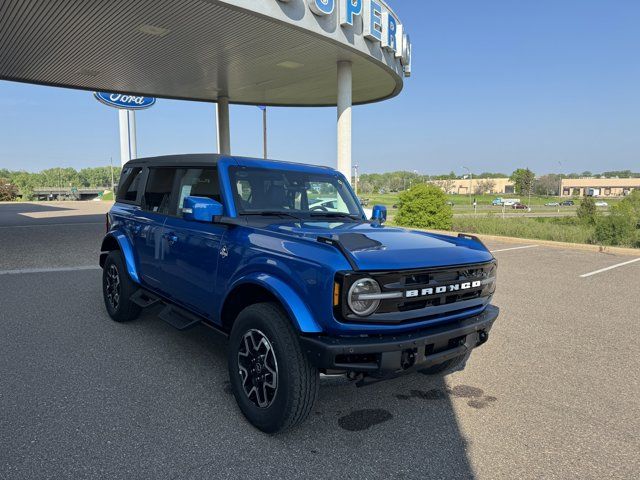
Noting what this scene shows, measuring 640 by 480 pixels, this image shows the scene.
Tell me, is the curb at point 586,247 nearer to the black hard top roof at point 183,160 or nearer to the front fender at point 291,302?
the black hard top roof at point 183,160

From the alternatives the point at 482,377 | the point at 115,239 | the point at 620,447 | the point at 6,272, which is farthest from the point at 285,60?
the point at 620,447

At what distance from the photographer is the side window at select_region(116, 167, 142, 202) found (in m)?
5.19

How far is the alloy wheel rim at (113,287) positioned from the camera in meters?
5.21

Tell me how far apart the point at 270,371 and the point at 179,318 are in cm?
150

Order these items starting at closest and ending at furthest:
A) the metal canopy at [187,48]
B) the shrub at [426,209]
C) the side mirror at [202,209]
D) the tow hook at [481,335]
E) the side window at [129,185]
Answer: the tow hook at [481,335] < the side mirror at [202,209] < the side window at [129,185] < the metal canopy at [187,48] < the shrub at [426,209]

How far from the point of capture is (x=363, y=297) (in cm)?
262

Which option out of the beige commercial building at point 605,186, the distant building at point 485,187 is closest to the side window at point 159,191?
the beige commercial building at point 605,186

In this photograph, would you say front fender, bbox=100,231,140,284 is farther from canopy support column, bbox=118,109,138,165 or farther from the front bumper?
canopy support column, bbox=118,109,138,165

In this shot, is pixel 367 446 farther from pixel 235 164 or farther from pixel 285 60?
pixel 285 60

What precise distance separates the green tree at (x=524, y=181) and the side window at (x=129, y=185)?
12744 cm

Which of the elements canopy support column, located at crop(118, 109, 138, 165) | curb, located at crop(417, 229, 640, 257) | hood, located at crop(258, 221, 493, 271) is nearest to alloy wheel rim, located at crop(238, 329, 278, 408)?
hood, located at crop(258, 221, 493, 271)

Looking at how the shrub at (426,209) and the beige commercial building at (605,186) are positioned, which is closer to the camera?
the shrub at (426,209)

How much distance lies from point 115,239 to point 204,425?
3.01 metres

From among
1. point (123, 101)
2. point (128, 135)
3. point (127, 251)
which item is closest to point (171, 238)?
point (127, 251)
